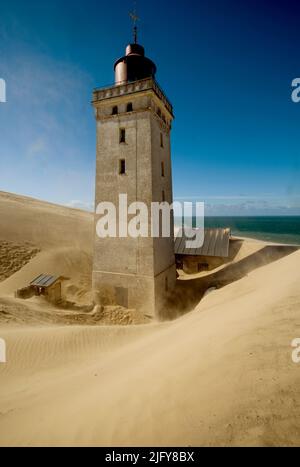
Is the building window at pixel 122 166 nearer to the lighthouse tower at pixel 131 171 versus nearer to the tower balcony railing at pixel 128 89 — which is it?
the lighthouse tower at pixel 131 171

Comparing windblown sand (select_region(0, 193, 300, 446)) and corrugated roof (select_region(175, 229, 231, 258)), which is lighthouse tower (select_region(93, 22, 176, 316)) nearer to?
windblown sand (select_region(0, 193, 300, 446))

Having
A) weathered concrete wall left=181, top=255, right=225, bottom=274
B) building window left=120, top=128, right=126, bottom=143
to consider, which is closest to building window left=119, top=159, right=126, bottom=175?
building window left=120, top=128, right=126, bottom=143

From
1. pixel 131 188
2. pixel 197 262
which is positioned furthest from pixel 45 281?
pixel 197 262

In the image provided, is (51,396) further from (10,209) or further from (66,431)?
(10,209)

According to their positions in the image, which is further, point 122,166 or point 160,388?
point 122,166

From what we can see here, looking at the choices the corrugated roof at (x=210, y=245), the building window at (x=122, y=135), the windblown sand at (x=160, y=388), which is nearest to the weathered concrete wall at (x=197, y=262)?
the corrugated roof at (x=210, y=245)

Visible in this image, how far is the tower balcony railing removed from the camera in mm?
12500

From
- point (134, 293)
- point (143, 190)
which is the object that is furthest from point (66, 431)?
point (143, 190)

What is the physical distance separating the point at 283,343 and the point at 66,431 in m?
3.78

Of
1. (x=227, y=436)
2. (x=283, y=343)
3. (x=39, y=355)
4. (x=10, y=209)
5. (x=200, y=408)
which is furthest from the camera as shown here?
(x=10, y=209)

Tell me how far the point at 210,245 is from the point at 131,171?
33.3ft

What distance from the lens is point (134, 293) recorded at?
12.9m

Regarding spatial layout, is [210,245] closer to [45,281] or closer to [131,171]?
[131,171]

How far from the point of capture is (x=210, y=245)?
19.0 metres
